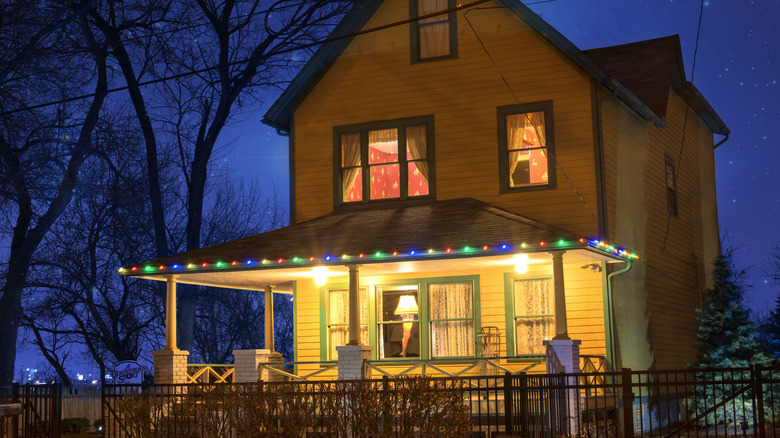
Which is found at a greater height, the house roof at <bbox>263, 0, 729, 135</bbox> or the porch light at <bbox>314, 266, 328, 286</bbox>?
the house roof at <bbox>263, 0, 729, 135</bbox>

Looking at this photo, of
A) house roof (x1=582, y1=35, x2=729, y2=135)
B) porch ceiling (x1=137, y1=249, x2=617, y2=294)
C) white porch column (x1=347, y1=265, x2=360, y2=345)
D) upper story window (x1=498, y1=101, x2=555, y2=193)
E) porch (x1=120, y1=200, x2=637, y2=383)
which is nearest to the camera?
porch (x1=120, y1=200, x2=637, y2=383)

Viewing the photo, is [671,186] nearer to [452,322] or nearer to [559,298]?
[452,322]

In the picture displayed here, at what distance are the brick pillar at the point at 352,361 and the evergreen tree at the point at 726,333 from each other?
8.43m

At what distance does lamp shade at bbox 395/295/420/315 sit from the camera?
66.1 ft

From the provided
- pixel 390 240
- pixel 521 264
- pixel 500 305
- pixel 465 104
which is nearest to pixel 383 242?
pixel 390 240

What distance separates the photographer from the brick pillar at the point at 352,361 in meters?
17.5

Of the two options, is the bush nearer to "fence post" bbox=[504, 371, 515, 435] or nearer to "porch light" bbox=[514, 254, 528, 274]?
"fence post" bbox=[504, 371, 515, 435]

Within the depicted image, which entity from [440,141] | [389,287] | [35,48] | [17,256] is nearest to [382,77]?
[440,141]

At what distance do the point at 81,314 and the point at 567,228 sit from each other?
74.3ft

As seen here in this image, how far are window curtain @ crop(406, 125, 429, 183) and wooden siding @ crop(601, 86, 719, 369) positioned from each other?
12.7ft

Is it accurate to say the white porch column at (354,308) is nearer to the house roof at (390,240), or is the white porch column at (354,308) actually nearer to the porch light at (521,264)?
the house roof at (390,240)

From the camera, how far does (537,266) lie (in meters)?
19.1

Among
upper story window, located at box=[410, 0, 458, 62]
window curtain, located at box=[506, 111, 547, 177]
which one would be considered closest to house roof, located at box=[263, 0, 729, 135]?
upper story window, located at box=[410, 0, 458, 62]

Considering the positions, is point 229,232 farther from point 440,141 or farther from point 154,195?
point 440,141
